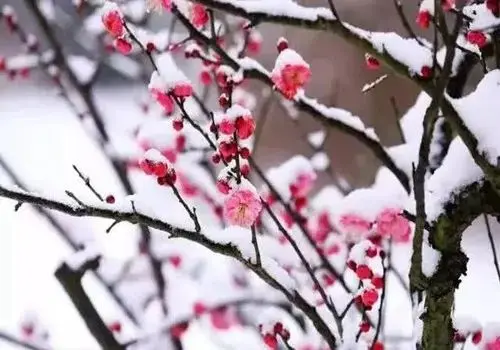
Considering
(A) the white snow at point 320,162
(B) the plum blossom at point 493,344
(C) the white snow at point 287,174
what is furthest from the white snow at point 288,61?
(A) the white snow at point 320,162

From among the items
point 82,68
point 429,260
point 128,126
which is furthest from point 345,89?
point 429,260

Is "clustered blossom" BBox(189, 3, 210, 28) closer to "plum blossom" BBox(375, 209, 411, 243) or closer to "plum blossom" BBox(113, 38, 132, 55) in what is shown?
"plum blossom" BBox(113, 38, 132, 55)

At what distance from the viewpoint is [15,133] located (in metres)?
7.44

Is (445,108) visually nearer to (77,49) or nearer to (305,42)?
(305,42)

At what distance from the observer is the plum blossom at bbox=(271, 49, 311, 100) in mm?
1014

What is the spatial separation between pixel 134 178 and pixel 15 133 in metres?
4.99

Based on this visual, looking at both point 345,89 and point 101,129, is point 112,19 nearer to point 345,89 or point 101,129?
point 101,129

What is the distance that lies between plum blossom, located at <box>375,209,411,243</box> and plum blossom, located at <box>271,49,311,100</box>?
0.34 metres

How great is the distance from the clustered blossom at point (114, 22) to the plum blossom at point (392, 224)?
1.67 ft

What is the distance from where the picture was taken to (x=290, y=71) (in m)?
1.02

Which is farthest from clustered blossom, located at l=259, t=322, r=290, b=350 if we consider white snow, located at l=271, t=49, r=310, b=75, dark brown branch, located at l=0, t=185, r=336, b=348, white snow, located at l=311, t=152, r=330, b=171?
white snow, located at l=311, t=152, r=330, b=171

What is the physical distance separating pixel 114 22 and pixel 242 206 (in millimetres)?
346

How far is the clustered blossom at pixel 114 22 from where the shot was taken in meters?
1.06

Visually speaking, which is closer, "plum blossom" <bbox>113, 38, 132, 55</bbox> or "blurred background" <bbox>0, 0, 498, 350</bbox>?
"plum blossom" <bbox>113, 38, 132, 55</bbox>
